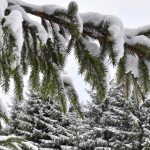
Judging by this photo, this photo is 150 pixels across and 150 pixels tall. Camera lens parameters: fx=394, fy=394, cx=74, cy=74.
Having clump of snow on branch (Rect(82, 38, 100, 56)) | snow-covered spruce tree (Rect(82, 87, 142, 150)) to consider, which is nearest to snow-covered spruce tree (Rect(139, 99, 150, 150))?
snow-covered spruce tree (Rect(82, 87, 142, 150))

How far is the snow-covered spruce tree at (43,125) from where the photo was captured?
26.9m

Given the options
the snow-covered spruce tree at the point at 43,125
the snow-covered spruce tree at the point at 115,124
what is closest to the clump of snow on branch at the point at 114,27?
the snow-covered spruce tree at the point at 115,124

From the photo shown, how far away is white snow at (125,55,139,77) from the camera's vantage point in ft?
9.62

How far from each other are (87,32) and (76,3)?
311mm

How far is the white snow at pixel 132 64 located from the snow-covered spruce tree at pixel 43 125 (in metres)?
23.8

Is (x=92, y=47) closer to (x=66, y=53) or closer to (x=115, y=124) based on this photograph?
(x=66, y=53)

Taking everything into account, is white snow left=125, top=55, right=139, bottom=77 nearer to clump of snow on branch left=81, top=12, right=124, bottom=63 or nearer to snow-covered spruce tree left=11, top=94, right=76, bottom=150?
clump of snow on branch left=81, top=12, right=124, bottom=63

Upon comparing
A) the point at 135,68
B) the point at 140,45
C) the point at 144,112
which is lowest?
the point at 144,112

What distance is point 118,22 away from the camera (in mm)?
2812

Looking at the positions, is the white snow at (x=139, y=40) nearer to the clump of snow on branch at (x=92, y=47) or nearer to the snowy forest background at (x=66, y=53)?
the snowy forest background at (x=66, y=53)

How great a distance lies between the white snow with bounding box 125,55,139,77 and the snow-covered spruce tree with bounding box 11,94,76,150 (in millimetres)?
23814

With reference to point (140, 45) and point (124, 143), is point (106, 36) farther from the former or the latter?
point (124, 143)

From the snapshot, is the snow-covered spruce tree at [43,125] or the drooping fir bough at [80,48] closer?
the drooping fir bough at [80,48]

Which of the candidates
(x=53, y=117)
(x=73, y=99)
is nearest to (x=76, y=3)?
(x=73, y=99)
